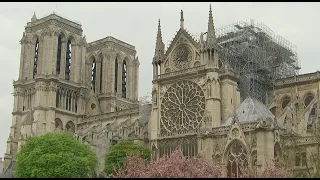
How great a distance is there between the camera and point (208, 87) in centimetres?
5741

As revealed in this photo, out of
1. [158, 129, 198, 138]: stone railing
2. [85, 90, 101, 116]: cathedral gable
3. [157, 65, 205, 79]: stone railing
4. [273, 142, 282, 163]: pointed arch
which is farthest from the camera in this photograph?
[85, 90, 101, 116]: cathedral gable

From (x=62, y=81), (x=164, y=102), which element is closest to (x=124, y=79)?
(x=62, y=81)

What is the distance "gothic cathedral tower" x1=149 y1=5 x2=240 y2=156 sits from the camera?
188 ft

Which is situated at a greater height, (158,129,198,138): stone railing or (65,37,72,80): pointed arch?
(65,37,72,80): pointed arch

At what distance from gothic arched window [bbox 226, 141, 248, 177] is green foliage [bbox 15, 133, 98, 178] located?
13.2 m

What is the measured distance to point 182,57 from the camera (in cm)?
6147

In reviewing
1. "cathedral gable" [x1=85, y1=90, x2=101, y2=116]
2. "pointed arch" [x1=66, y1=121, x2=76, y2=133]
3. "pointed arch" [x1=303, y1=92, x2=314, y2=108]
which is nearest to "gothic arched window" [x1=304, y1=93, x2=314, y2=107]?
"pointed arch" [x1=303, y1=92, x2=314, y2=108]

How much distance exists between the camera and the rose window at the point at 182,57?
60688 mm

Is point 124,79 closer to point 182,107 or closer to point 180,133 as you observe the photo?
point 182,107

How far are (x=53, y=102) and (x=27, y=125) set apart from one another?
4797 mm

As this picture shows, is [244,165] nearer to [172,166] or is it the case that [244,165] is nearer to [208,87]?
[208,87]

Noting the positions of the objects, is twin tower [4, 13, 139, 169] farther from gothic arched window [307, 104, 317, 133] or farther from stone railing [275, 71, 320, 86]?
gothic arched window [307, 104, 317, 133]

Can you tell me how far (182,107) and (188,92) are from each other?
1694 mm

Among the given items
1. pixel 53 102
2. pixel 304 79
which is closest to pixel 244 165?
pixel 304 79
